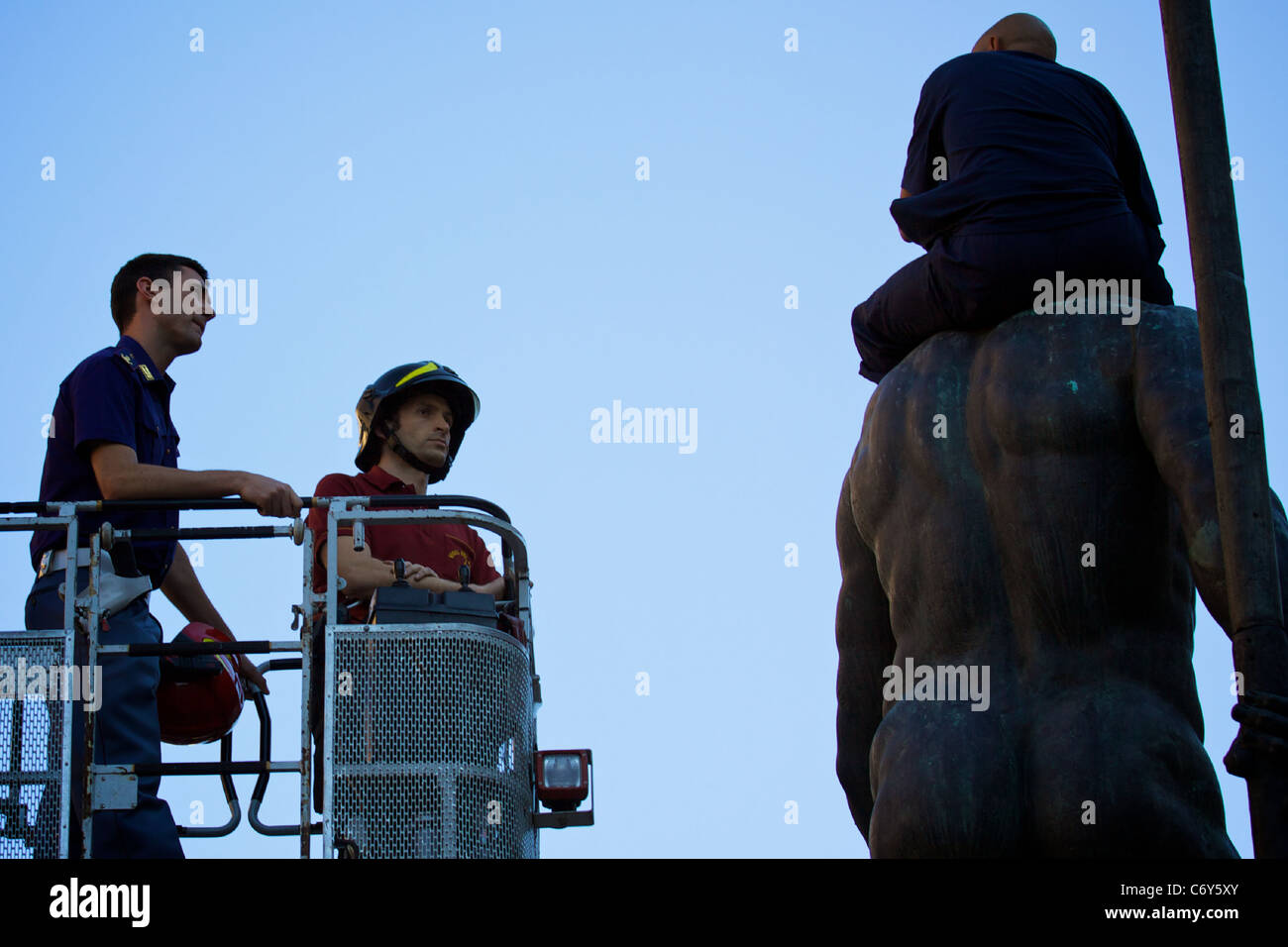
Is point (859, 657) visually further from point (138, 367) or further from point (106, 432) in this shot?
point (138, 367)

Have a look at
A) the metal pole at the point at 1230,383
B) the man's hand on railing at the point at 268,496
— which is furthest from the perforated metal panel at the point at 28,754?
the metal pole at the point at 1230,383

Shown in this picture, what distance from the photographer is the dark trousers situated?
274 inches

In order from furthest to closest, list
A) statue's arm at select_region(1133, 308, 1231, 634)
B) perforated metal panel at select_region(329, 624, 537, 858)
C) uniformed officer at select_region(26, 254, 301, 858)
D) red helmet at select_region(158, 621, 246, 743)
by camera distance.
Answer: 1. red helmet at select_region(158, 621, 246, 743)
2. uniformed officer at select_region(26, 254, 301, 858)
3. perforated metal panel at select_region(329, 624, 537, 858)
4. statue's arm at select_region(1133, 308, 1231, 634)

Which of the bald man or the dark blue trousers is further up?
the bald man

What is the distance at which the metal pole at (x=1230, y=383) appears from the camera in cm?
586

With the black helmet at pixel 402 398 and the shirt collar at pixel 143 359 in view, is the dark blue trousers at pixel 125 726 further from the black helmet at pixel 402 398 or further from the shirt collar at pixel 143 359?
the black helmet at pixel 402 398

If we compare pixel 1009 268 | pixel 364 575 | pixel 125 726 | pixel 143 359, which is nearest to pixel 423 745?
pixel 364 575

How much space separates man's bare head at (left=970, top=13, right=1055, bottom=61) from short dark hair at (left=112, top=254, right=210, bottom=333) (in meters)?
3.52

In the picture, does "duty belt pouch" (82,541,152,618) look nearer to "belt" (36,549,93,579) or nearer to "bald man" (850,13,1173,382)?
"belt" (36,549,93,579)

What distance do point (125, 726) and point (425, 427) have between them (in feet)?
7.56

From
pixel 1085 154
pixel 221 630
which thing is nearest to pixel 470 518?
pixel 221 630

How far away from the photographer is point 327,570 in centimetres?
755

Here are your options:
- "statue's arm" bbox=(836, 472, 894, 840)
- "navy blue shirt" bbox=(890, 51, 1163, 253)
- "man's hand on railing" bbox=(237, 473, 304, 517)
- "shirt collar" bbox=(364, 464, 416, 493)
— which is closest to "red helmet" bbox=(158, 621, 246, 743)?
"man's hand on railing" bbox=(237, 473, 304, 517)

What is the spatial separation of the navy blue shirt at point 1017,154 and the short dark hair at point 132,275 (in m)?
3.29
